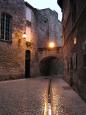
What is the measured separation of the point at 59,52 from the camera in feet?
79.5

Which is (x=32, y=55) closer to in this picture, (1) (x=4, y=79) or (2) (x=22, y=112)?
(1) (x=4, y=79)

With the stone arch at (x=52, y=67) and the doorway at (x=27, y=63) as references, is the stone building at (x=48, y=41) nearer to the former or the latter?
the stone arch at (x=52, y=67)

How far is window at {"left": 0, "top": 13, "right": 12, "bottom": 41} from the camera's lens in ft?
60.2

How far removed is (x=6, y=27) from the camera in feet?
61.6

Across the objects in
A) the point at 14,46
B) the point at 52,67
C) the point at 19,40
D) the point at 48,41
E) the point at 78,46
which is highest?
the point at 48,41

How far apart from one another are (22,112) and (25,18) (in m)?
17.5

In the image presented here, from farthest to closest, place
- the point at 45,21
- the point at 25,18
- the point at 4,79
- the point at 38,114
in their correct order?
the point at 45,21, the point at 25,18, the point at 4,79, the point at 38,114

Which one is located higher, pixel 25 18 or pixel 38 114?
pixel 25 18

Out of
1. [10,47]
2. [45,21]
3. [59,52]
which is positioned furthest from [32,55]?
[45,21]

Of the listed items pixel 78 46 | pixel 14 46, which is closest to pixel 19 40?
pixel 14 46

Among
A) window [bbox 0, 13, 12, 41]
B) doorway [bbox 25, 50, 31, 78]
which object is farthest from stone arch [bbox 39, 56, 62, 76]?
window [bbox 0, 13, 12, 41]

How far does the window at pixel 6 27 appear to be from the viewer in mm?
18359

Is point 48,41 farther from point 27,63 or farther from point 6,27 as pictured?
point 6,27

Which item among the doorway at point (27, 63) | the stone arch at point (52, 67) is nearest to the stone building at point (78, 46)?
the doorway at point (27, 63)
